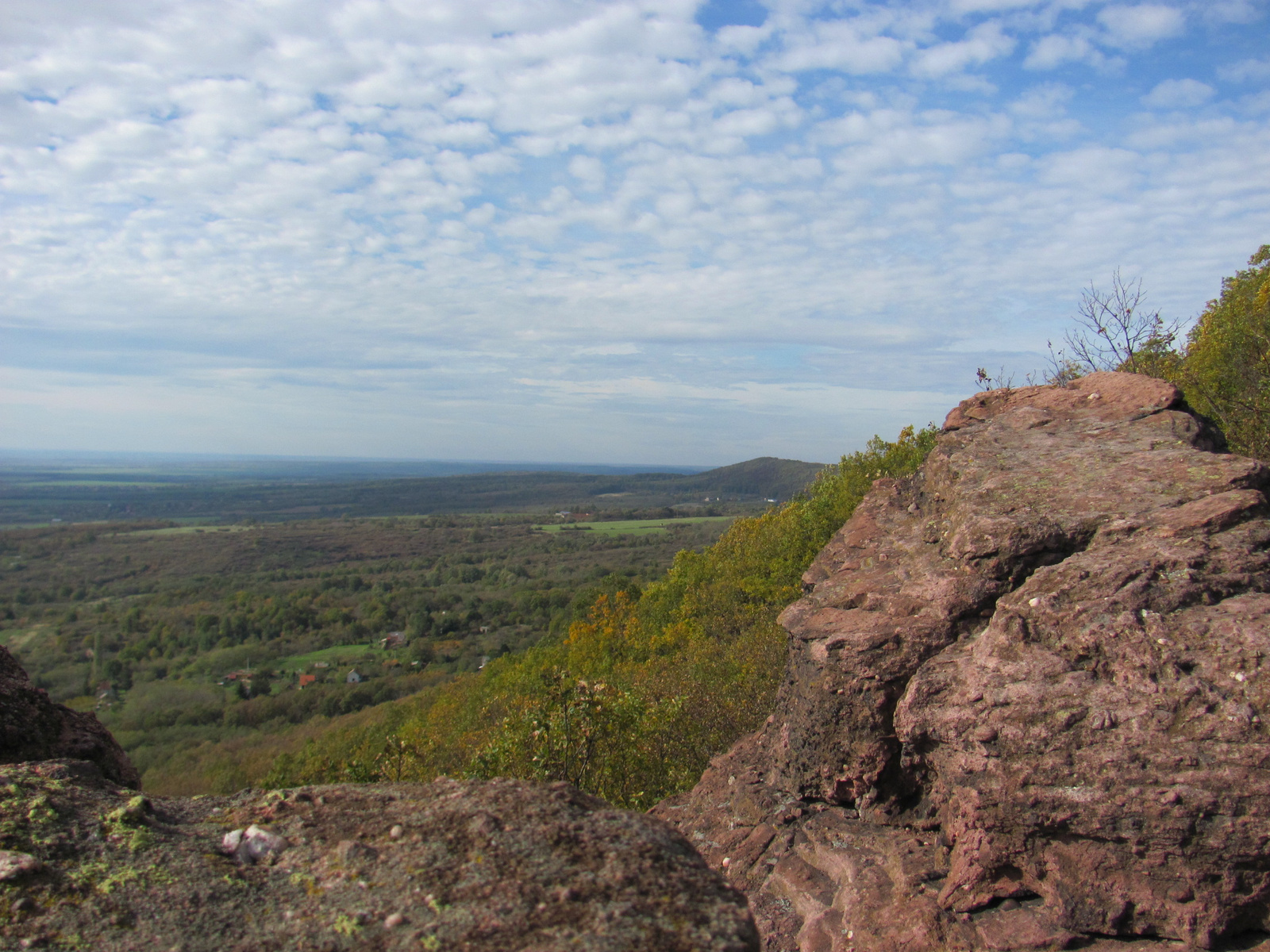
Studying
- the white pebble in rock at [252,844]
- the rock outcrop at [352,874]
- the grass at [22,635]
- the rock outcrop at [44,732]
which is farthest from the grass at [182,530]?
the white pebble in rock at [252,844]

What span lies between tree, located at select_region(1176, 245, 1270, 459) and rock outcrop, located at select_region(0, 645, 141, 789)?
21.1 m

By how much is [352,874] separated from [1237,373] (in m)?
23.1

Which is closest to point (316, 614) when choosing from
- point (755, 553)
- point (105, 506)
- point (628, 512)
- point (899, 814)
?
point (755, 553)

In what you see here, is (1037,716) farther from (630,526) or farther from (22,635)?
(630,526)

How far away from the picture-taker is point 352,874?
3346mm

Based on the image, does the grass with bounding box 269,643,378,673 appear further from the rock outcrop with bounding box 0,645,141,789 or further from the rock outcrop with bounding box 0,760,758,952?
the rock outcrop with bounding box 0,760,758,952

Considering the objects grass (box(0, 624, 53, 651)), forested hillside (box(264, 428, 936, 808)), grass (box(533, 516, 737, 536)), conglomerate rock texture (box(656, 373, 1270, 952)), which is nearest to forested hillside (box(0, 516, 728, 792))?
grass (box(0, 624, 53, 651))

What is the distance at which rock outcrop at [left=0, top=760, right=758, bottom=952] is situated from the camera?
298 centimetres

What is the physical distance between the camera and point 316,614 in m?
90.4

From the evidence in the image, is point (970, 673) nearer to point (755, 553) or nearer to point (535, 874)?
point (535, 874)

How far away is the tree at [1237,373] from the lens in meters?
16.5

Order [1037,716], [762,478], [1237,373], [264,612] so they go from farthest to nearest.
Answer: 1. [762,478]
2. [264,612]
3. [1237,373]
4. [1037,716]

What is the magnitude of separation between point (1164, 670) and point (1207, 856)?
52.6 inches

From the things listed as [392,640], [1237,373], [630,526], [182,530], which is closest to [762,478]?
[630,526]
